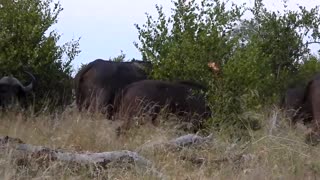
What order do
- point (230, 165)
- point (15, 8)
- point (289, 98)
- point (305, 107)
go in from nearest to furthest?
point (230, 165), point (305, 107), point (289, 98), point (15, 8)


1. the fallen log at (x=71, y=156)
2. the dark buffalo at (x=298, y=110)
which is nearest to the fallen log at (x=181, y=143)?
the fallen log at (x=71, y=156)

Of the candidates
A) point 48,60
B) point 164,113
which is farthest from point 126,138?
point 48,60

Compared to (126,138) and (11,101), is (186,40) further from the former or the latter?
(11,101)

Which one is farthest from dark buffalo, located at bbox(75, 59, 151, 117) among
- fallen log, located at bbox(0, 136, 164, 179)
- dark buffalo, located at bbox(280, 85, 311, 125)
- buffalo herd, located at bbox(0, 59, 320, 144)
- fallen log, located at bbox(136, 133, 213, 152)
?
fallen log, located at bbox(0, 136, 164, 179)

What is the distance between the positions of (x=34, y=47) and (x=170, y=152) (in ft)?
26.5

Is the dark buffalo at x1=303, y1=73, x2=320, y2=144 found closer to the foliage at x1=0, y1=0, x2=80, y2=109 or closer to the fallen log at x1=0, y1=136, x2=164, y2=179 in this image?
the fallen log at x1=0, y1=136, x2=164, y2=179

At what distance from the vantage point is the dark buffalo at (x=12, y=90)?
50.6ft

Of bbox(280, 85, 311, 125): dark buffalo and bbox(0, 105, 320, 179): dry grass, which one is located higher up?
bbox(280, 85, 311, 125): dark buffalo

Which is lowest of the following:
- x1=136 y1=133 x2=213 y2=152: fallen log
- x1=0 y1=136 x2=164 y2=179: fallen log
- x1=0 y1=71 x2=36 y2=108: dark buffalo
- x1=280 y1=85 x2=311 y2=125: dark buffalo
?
x1=0 y1=136 x2=164 y2=179: fallen log

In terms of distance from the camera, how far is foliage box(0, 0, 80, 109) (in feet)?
49.8

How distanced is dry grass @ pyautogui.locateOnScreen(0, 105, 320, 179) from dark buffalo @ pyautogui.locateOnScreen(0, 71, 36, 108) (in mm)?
4198

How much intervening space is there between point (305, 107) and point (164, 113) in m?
2.17

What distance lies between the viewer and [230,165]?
7.39 metres

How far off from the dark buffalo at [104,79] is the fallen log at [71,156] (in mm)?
6579
